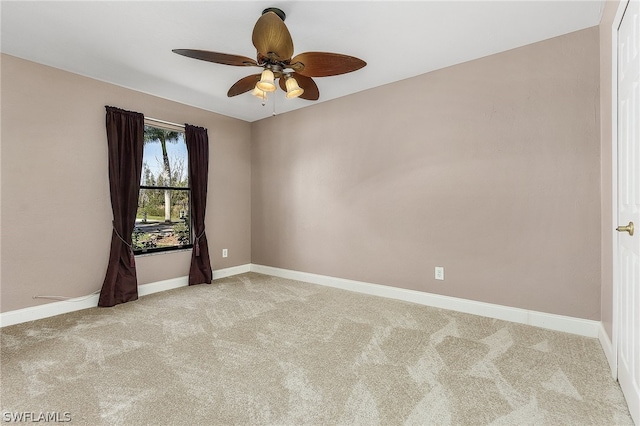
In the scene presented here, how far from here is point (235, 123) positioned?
4.74m

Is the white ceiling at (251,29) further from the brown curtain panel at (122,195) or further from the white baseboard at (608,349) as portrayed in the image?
the white baseboard at (608,349)

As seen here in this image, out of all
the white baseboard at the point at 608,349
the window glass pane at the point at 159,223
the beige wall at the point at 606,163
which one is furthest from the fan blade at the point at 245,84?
the white baseboard at the point at 608,349

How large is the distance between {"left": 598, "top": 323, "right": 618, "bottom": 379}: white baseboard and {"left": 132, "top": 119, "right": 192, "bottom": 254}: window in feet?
14.2

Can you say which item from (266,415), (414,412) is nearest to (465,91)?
(414,412)

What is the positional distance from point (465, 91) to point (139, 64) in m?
3.21

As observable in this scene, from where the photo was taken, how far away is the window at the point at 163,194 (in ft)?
12.3

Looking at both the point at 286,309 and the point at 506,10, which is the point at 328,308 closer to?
the point at 286,309

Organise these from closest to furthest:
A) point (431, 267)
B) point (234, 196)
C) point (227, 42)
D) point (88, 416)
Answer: point (88, 416), point (227, 42), point (431, 267), point (234, 196)

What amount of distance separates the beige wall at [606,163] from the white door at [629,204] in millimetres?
287

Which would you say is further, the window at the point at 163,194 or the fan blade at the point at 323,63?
the window at the point at 163,194

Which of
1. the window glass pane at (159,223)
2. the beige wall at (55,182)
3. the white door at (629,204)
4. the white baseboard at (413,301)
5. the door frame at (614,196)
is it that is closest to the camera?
the white door at (629,204)

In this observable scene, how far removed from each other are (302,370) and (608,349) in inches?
80.9

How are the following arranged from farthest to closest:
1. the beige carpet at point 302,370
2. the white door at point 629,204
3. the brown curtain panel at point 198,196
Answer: the brown curtain panel at point 198,196
the beige carpet at point 302,370
the white door at point 629,204

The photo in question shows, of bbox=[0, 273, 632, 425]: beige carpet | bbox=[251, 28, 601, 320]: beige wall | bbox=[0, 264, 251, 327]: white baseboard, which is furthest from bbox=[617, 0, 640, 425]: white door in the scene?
bbox=[0, 264, 251, 327]: white baseboard
